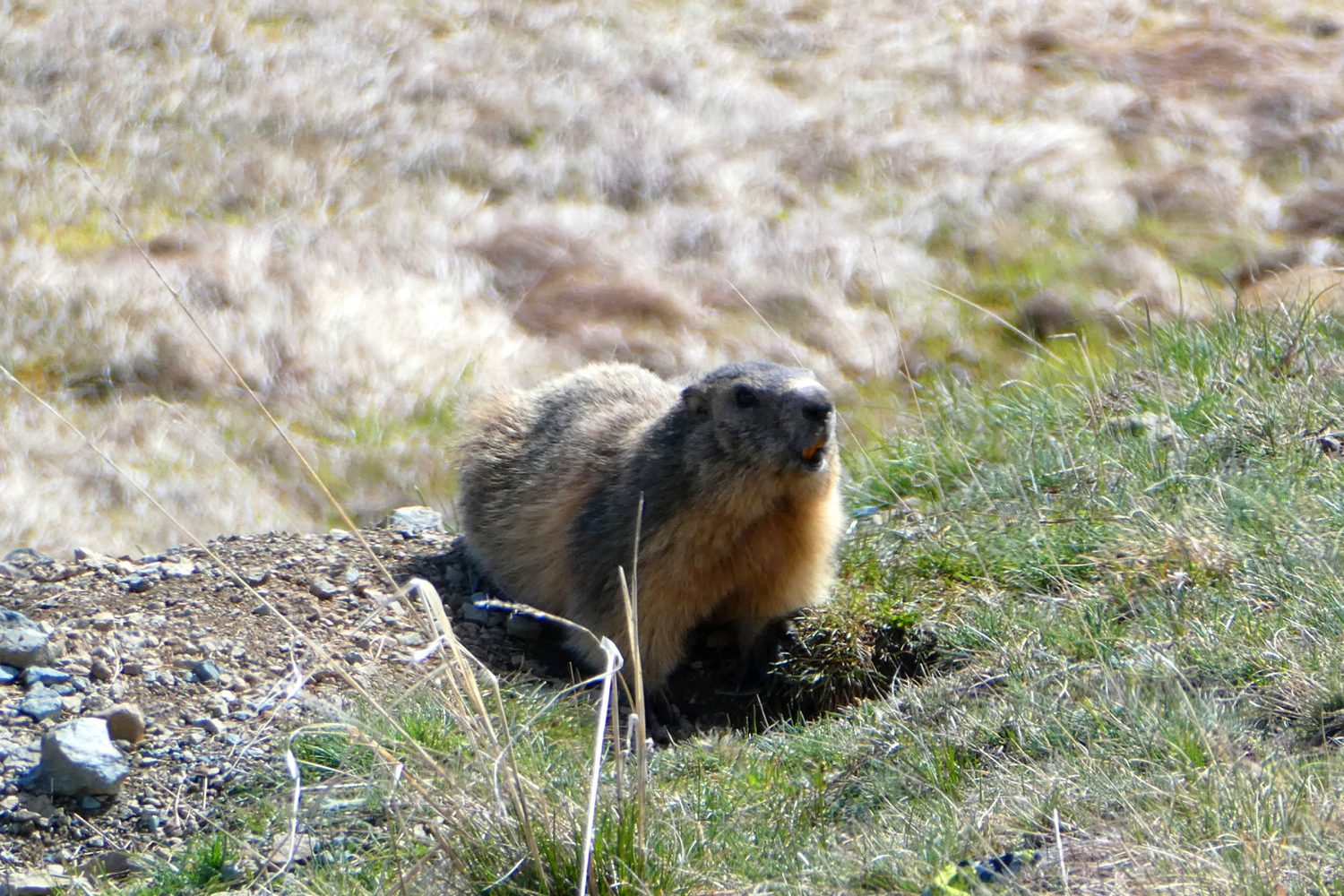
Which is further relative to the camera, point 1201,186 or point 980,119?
point 980,119

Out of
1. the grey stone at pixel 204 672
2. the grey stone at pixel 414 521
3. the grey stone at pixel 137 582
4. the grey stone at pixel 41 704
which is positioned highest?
the grey stone at pixel 41 704

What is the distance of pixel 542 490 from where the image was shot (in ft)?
22.0

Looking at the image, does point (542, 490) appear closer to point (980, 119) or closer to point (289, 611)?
point (289, 611)

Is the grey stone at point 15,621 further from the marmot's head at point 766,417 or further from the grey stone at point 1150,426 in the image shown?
the grey stone at point 1150,426

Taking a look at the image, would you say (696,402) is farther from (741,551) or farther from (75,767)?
(75,767)

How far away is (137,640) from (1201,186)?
8241 mm

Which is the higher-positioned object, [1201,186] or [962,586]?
[1201,186]

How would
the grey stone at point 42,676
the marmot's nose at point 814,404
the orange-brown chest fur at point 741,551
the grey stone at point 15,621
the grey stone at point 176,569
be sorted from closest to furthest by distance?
the grey stone at point 42,676
the grey stone at point 15,621
the marmot's nose at point 814,404
the orange-brown chest fur at point 741,551
the grey stone at point 176,569

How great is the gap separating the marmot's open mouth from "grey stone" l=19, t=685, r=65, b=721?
10.1 ft

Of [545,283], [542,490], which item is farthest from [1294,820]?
[545,283]

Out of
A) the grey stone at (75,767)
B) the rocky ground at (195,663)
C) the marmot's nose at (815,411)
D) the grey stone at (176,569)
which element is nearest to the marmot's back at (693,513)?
the marmot's nose at (815,411)

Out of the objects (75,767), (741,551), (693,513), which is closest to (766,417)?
(693,513)

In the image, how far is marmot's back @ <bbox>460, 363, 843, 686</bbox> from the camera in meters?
5.68

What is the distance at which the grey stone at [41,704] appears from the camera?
16.2 feet
